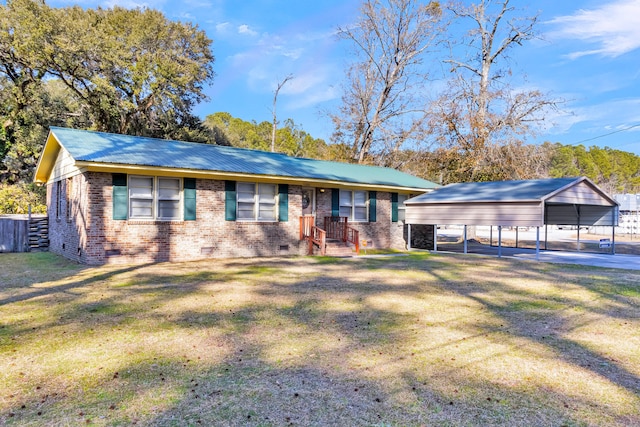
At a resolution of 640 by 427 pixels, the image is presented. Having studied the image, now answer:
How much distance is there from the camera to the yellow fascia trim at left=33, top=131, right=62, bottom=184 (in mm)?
14414

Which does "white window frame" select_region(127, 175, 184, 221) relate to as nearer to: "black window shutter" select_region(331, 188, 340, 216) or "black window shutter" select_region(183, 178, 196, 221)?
"black window shutter" select_region(183, 178, 196, 221)

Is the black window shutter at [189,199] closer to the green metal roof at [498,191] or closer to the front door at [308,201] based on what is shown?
the front door at [308,201]

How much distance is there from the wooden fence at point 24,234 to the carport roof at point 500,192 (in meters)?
14.6

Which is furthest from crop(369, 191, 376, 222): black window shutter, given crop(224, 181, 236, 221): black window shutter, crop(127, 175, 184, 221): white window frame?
crop(127, 175, 184, 221): white window frame

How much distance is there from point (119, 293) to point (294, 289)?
10.9 feet

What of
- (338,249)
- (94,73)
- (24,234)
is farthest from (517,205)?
(94,73)

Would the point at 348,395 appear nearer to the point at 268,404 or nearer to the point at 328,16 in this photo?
the point at 268,404

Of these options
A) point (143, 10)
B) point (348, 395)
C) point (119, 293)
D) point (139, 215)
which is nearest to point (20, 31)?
point (143, 10)

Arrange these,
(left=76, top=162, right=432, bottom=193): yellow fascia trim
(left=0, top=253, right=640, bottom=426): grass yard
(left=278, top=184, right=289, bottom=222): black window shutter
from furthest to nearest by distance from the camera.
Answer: (left=278, top=184, right=289, bottom=222): black window shutter, (left=76, top=162, right=432, bottom=193): yellow fascia trim, (left=0, top=253, right=640, bottom=426): grass yard

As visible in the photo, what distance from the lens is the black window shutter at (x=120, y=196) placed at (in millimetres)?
11789

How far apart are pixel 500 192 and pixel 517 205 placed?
5.02ft

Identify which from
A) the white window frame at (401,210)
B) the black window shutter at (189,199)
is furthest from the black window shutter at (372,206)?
the black window shutter at (189,199)

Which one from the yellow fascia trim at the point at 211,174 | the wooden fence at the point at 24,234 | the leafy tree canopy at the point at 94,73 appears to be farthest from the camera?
the leafy tree canopy at the point at 94,73

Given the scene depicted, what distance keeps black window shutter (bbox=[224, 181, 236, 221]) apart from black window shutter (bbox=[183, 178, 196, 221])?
1076 millimetres
